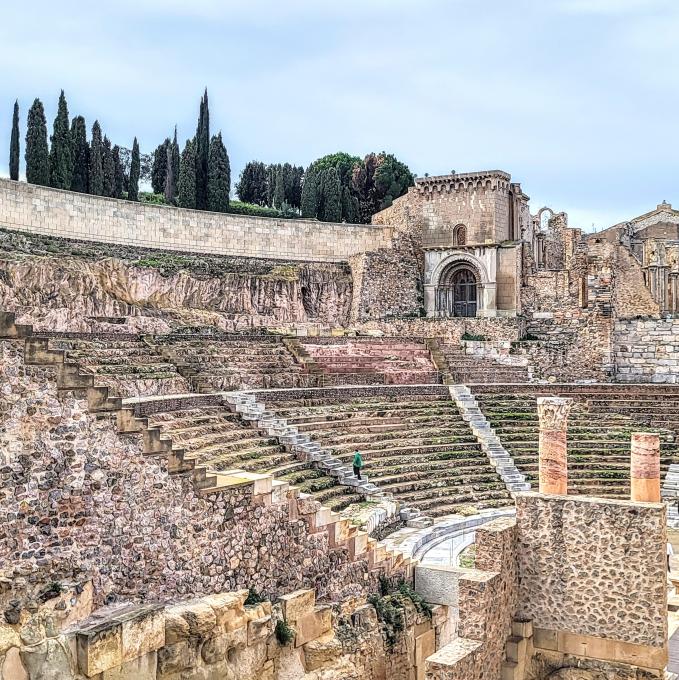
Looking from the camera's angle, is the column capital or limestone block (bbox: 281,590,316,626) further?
the column capital

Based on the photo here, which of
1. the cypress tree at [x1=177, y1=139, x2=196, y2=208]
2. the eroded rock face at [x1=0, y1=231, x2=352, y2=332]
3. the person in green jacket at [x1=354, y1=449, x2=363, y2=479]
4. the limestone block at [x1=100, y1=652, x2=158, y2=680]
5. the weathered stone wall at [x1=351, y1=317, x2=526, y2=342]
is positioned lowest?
the limestone block at [x1=100, y1=652, x2=158, y2=680]

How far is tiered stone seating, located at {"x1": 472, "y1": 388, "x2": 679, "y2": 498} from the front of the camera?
736 inches

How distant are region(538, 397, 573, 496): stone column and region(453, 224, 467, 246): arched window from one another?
22019 mm

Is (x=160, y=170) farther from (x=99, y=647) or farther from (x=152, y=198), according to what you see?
(x=99, y=647)

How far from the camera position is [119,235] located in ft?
99.4

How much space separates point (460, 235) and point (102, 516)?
29341 millimetres

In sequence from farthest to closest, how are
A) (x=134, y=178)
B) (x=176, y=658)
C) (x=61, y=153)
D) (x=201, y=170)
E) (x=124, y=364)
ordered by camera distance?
1. (x=134, y=178)
2. (x=201, y=170)
3. (x=61, y=153)
4. (x=124, y=364)
5. (x=176, y=658)

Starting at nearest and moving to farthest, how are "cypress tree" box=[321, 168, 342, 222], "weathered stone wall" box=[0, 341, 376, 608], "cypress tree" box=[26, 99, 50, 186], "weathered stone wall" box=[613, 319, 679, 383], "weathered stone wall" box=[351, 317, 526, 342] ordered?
"weathered stone wall" box=[0, 341, 376, 608]
"weathered stone wall" box=[613, 319, 679, 383]
"weathered stone wall" box=[351, 317, 526, 342]
"cypress tree" box=[26, 99, 50, 186]
"cypress tree" box=[321, 168, 342, 222]

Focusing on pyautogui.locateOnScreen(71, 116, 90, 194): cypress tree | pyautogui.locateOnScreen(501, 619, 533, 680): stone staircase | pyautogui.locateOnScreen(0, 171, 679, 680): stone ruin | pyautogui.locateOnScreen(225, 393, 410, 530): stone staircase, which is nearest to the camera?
pyautogui.locateOnScreen(0, 171, 679, 680): stone ruin

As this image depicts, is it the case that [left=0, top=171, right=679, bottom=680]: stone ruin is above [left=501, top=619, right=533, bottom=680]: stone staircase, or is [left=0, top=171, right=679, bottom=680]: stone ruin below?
above

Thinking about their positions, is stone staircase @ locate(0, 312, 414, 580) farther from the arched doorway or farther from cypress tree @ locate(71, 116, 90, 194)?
cypress tree @ locate(71, 116, 90, 194)

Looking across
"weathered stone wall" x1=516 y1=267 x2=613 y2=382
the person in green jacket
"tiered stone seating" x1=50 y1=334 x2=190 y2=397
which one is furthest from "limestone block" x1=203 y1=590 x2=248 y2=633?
"weathered stone wall" x1=516 y1=267 x2=613 y2=382

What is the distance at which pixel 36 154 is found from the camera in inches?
1246

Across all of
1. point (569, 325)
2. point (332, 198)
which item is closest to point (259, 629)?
point (569, 325)
